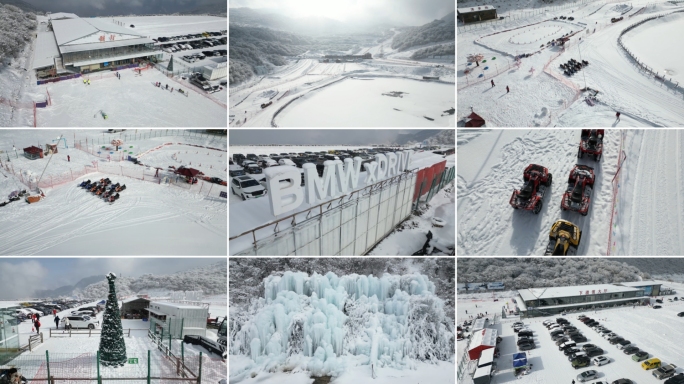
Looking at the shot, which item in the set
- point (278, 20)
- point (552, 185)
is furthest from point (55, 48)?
point (552, 185)

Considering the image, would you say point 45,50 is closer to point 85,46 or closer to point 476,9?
point 85,46

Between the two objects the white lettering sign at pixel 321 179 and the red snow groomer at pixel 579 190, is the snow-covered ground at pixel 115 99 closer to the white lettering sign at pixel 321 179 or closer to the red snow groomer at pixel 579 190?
the white lettering sign at pixel 321 179

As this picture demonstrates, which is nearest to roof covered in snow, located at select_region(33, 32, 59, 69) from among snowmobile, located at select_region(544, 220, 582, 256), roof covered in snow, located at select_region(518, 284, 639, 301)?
snowmobile, located at select_region(544, 220, 582, 256)

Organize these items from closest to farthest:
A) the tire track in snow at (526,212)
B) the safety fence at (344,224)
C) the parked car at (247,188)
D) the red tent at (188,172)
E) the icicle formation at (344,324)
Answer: the safety fence at (344,224) < the tire track in snow at (526,212) < the parked car at (247,188) < the red tent at (188,172) < the icicle formation at (344,324)

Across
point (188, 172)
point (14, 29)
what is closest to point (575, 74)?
point (188, 172)

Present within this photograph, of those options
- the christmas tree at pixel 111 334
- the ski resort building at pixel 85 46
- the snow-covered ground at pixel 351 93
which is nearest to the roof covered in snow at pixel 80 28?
the ski resort building at pixel 85 46

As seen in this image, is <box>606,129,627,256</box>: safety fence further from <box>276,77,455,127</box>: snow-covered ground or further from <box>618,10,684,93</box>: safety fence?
<box>276,77,455,127</box>: snow-covered ground

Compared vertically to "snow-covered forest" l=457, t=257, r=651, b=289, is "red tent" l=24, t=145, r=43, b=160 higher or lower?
higher
